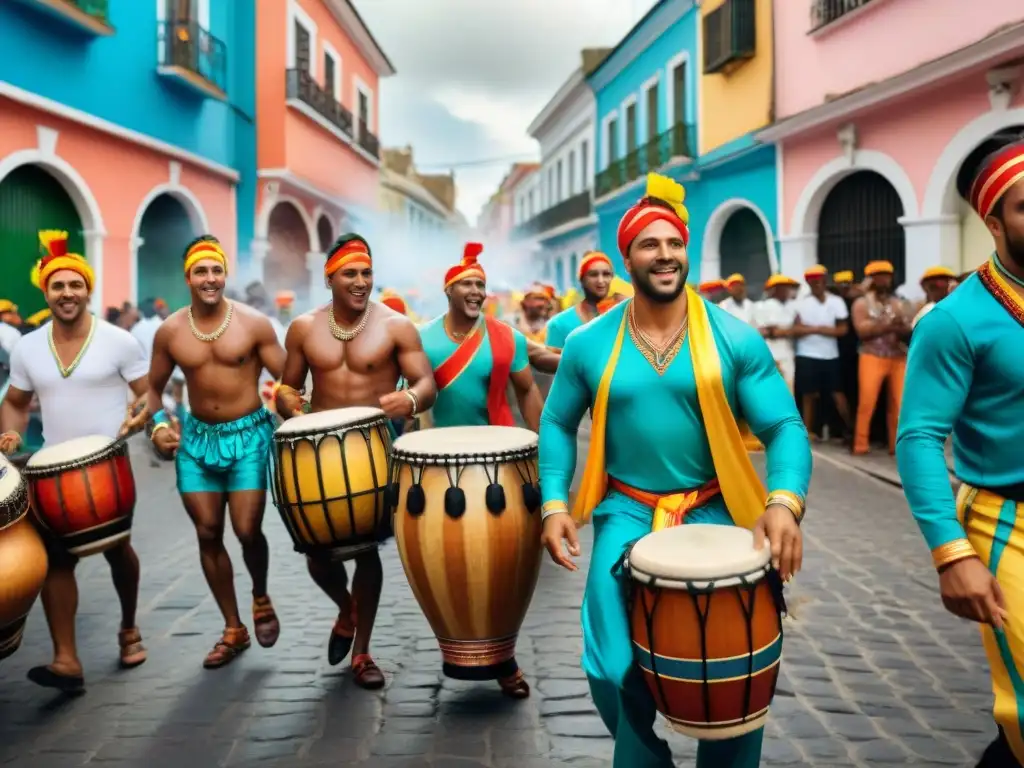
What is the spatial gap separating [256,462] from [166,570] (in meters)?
2.11

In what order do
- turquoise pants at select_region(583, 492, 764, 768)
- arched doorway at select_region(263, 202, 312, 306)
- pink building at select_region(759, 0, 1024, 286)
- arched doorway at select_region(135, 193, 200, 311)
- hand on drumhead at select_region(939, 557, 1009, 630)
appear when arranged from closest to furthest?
hand on drumhead at select_region(939, 557, 1009, 630) < turquoise pants at select_region(583, 492, 764, 768) < pink building at select_region(759, 0, 1024, 286) < arched doorway at select_region(135, 193, 200, 311) < arched doorway at select_region(263, 202, 312, 306)

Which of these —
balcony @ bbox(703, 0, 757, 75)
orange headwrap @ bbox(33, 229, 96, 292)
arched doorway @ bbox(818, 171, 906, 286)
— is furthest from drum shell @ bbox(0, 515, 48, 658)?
balcony @ bbox(703, 0, 757, 75)

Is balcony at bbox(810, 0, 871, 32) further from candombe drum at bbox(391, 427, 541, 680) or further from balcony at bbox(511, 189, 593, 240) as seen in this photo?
balcony at bbox(511, 189, 593, 240)

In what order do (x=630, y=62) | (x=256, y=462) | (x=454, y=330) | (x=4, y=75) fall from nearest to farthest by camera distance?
(x=256, y=462) → (x=454, y=330) → (x=4, y=75) → (x=630, y=62)

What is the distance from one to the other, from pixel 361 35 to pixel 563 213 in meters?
11.8

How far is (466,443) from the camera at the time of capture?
13.6 ft

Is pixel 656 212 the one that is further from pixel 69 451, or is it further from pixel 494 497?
pixel 69 451

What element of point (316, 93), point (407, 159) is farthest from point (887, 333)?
point (407, 159)

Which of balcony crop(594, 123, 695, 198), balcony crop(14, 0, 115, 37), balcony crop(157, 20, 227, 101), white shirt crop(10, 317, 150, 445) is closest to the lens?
white shirt crop(10, 317, 150, 445)

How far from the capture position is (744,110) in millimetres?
18797

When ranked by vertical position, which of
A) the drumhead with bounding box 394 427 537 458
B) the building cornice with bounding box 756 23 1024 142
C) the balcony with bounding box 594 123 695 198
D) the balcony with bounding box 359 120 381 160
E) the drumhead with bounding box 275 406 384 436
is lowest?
the drumhead with bounding box 394 427 537 458

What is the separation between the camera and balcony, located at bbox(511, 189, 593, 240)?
34656 millimetres

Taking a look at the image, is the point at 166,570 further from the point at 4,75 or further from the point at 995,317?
the point at 4,75

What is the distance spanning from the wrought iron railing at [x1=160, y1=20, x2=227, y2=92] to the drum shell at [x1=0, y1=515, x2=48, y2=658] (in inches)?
551
